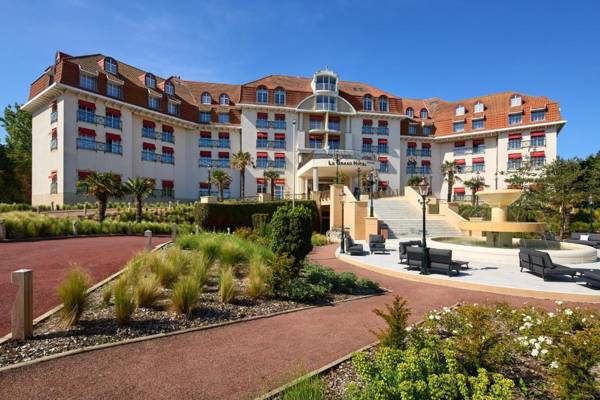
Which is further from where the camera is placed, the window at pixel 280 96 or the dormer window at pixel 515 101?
the window at pixel 280 96

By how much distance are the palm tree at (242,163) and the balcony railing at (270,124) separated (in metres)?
4.19

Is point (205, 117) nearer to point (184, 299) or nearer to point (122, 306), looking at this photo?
point (184, 299)

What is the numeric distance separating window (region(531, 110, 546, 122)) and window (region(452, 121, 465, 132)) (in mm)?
7616

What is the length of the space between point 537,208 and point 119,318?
26.8 m

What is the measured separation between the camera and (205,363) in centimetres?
447

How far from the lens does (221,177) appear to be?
111 ft

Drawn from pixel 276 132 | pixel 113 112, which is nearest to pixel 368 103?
pixel 276 132

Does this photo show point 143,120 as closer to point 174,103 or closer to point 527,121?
point 174,103

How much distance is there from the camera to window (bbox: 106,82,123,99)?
3116 centimetres

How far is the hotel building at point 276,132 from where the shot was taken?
30.7m

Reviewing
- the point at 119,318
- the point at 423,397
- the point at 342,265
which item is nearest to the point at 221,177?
the point at 342,265

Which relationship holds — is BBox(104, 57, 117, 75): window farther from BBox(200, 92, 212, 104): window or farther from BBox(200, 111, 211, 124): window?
BBox(200, 92, 212, 104): window

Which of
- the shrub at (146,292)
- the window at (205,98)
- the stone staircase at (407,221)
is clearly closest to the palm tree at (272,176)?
the stone staircase at (407,221)

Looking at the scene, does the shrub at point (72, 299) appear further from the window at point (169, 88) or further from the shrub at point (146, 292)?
the window at point (169, 88)
